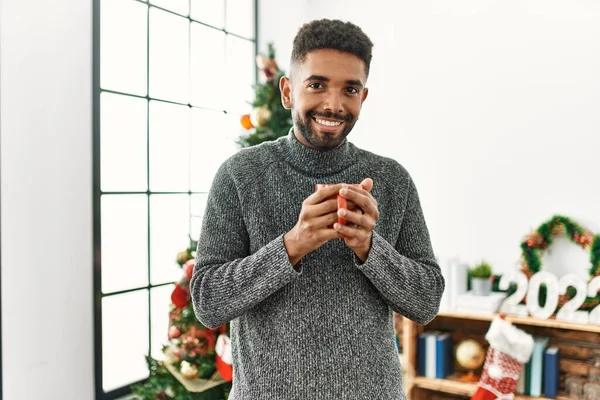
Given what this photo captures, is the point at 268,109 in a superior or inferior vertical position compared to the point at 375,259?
superior

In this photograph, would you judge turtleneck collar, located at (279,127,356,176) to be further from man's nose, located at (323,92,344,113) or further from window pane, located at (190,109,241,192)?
window pane, located at (190,109,241,192)

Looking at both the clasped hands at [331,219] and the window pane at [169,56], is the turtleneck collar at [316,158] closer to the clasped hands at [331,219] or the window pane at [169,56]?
the clasped hands at [331,219]

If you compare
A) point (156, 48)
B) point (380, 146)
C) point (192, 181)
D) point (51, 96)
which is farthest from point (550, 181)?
point (51, 96)

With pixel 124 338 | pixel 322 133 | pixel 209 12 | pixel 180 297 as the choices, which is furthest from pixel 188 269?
pixel 209 12

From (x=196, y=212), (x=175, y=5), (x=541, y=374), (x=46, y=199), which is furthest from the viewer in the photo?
(x=196, y=212)

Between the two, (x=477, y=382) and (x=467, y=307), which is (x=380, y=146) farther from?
(x=477, y=382)

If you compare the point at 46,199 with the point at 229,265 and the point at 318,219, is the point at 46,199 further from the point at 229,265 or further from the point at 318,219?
the point at 318,219

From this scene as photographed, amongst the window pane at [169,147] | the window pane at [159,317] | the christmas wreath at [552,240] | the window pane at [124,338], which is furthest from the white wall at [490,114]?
the window pane at [124,338]

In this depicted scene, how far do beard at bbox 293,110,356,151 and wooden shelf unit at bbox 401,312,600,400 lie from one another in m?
1.78

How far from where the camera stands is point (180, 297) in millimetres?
2150

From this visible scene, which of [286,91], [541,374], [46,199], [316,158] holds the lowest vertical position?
[541,374]

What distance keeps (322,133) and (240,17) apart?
2407mm

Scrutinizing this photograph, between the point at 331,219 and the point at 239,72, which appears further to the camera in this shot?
the point at 239,72

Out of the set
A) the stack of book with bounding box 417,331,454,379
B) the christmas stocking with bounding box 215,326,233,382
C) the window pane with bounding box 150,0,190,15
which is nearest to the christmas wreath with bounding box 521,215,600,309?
the stack of book with bounding box 417,331,454,379
